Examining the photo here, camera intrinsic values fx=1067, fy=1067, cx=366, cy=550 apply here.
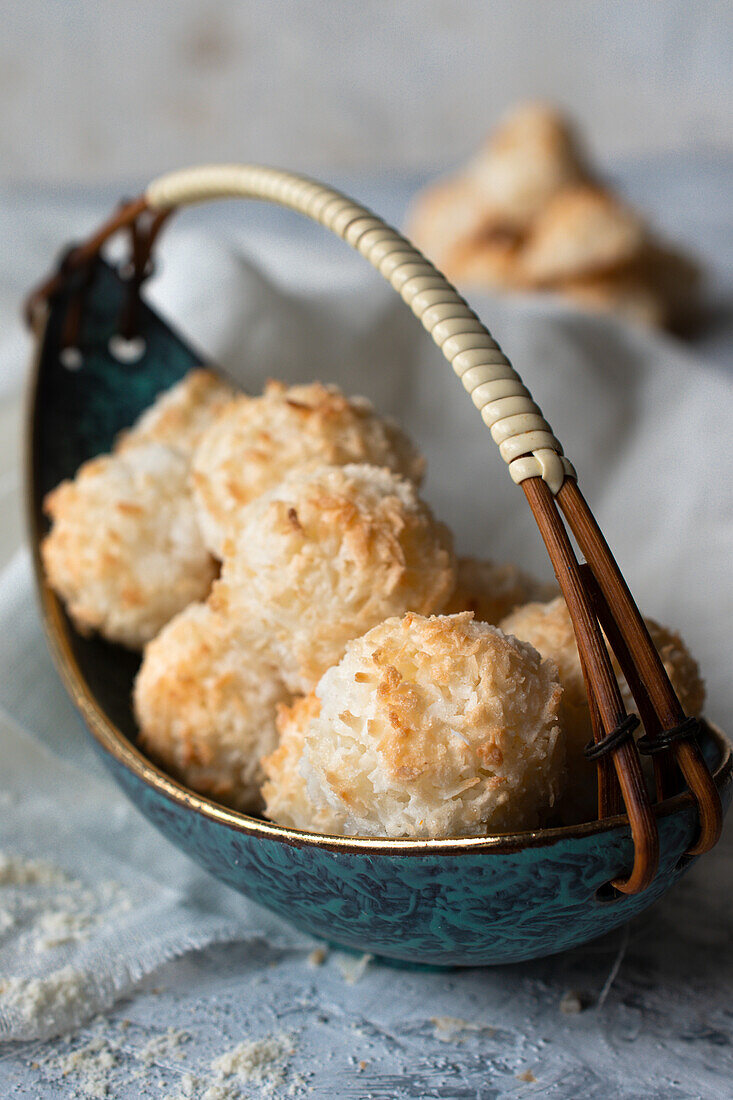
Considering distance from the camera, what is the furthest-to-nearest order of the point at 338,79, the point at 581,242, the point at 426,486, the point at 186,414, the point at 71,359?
the point at 338,79 < the point at 581,242 < the point at 426,486 < the point at 71,359 < the point at 186,414

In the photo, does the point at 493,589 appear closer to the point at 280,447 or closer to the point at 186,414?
the point at 280,447

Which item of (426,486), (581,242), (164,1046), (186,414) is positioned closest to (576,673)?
(164,1046)

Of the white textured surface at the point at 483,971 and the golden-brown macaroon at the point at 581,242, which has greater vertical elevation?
the golden-brown macaroon at the point at 581,242

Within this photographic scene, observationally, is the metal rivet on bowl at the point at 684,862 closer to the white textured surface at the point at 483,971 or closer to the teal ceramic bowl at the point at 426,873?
the teal ceramic bowl at the point at 426,873

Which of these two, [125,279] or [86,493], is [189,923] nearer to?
[86,493]

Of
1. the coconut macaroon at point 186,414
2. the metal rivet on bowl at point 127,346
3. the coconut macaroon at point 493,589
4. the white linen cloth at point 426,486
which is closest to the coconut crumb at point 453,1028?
the white linen cloth at point 426,486
